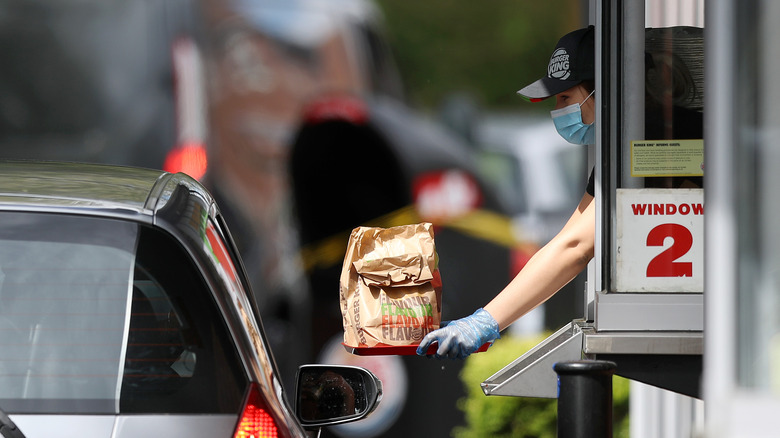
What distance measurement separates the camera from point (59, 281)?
211 centimetres

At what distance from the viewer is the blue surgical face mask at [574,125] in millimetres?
4082

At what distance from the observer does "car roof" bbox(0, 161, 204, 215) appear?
7.14 feet

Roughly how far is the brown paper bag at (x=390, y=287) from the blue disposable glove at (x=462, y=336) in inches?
2.7

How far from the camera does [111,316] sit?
211 centimetres

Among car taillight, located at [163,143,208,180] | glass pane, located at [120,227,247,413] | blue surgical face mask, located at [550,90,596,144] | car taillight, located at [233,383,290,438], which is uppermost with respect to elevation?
car taillight, located at [163,143,208,180]

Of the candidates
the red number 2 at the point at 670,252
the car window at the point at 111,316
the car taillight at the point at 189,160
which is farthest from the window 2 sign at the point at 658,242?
the car taillight at the point at 189,160

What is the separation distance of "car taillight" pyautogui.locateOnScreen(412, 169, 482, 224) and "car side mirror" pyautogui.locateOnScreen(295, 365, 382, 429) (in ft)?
14.6

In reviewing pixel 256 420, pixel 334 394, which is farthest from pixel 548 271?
pixel 256 420

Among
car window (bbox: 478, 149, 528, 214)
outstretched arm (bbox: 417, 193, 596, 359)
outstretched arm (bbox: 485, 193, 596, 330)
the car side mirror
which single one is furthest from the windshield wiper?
car window (bbox: 478, 149, 528, 214)

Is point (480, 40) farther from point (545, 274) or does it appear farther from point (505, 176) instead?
point (545, 274)

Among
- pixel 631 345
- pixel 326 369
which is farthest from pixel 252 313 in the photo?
pixel 631 345

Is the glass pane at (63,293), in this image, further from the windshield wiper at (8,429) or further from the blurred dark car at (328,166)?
the blurred dark car at (328,166)

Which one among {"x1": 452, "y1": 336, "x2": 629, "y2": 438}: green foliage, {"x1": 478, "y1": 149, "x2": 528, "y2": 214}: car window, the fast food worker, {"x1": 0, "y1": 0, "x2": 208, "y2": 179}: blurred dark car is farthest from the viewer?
{"x1": 478, "y1": 149, "x2": 528, "y2": 214}: car window

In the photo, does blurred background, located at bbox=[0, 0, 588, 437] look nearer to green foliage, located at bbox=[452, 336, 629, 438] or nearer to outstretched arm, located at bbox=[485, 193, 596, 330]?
green foliage, located at bbox=[452, 336, 629, 438]
